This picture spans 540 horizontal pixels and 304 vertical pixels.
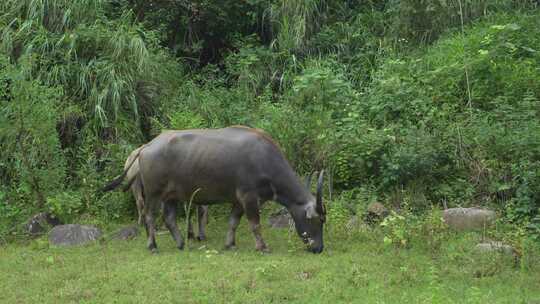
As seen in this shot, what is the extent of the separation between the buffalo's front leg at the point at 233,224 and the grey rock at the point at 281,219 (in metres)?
0.99

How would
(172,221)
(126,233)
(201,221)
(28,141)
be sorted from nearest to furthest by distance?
(172,221) < (201,221) < (126,233) < (28,141)

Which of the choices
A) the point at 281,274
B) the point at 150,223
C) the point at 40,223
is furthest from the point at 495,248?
the point at 40,223

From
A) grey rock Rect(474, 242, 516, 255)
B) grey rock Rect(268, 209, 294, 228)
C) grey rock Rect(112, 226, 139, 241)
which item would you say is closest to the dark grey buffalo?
grey rock Rect(112, 226, 139, 241)

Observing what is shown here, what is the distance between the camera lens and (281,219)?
11102mm

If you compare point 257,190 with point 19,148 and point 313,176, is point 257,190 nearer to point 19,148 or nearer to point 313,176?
point 313,176

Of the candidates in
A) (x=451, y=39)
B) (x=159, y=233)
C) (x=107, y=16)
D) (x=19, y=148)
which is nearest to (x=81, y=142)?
(x=19, y=148)

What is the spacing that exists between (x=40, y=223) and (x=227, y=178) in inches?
118

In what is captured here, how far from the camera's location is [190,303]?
7578 mm

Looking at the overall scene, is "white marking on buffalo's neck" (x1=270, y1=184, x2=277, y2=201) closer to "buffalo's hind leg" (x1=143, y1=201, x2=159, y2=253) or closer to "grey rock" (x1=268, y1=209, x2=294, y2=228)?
"grey rock" (x1=268, y1=209, x2=294, y2=228)

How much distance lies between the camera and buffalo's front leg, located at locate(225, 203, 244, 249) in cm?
999

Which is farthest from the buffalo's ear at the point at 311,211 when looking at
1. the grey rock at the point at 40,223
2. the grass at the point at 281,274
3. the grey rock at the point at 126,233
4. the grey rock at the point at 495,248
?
the grey rock at the point at 40,223

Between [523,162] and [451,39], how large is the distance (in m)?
4.31

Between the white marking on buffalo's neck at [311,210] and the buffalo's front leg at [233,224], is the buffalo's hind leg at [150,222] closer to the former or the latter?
the buffalo's front leg at [233,224]

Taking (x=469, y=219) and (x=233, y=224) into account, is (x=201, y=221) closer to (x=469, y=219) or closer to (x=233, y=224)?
(x=233, y=224)
